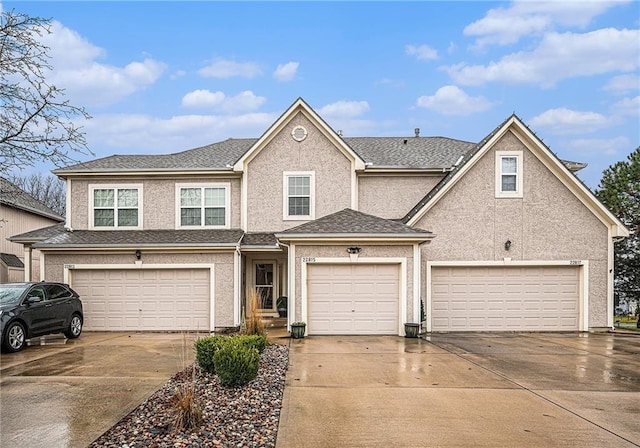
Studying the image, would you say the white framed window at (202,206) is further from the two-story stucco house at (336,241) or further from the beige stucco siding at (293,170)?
the beige stucco siding at (293,170)

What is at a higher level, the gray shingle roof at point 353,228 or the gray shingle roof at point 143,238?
the gray shingle roof at point 353,228

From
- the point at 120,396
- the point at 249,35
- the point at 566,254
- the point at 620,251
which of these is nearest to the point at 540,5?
the point at 566,254

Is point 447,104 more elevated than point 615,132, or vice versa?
point 447,104

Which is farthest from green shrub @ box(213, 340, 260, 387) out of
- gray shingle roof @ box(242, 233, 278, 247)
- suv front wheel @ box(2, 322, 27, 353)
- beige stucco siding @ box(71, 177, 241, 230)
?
beige stucco siding @ box(71, 177, 241, 230)

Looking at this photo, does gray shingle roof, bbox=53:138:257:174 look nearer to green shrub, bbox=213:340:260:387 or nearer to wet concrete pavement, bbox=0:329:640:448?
wet concrete pavement, bbox=0:329:640:448

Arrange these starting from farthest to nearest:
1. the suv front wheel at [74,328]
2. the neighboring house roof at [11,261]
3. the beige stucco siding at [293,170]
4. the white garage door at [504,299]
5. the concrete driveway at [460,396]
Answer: the neighboring house roof at [11,261]
the beige stucco siding at [293,170]
the white garage door at [504,299]
the suv front wheel at [74,328]
the concrete driveway at [460,396]

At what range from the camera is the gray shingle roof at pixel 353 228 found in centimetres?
1384

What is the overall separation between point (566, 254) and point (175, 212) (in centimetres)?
1342

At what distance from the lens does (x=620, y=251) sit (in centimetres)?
2222

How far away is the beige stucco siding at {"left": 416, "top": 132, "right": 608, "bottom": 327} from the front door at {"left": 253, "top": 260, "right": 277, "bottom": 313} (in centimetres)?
653

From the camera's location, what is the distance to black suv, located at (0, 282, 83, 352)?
1135cm

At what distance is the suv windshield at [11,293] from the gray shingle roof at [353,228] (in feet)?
22.4

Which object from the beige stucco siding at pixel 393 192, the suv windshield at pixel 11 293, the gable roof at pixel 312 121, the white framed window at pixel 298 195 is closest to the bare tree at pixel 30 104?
the suv windshield at pixel 11 293

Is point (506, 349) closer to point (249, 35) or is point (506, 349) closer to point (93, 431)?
point (93, 431)
